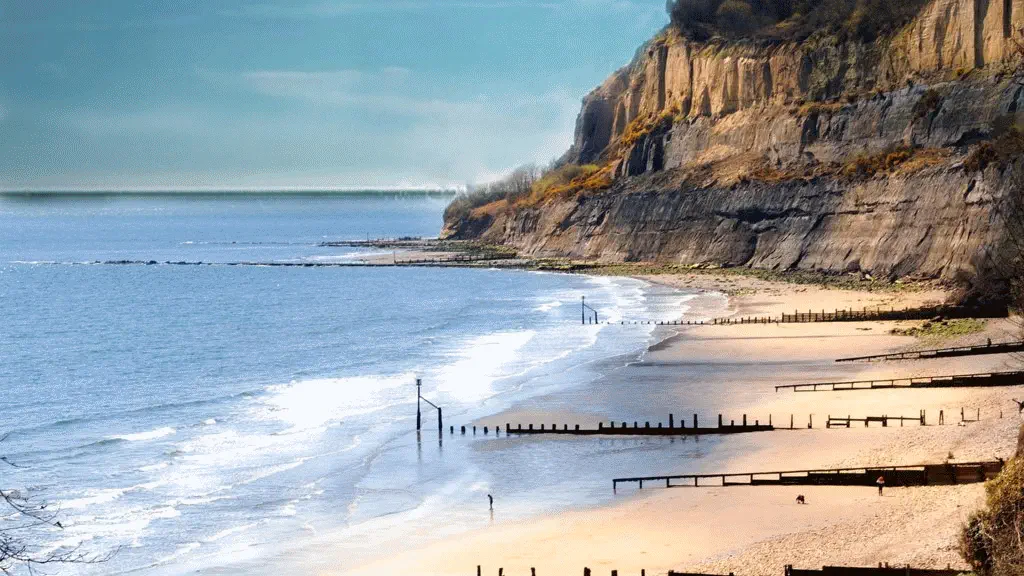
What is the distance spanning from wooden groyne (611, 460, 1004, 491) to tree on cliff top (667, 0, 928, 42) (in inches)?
4069

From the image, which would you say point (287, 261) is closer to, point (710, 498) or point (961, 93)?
point (961, 93)

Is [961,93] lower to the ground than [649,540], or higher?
higher

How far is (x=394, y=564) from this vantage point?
34.1 meters

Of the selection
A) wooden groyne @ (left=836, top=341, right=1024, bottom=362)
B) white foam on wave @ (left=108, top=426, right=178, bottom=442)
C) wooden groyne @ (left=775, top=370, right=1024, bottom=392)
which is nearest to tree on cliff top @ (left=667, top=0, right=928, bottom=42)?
wooden groyne @ (left=836, top=341, right=1024, bottom=362)

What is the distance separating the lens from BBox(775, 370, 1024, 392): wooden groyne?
52875mm

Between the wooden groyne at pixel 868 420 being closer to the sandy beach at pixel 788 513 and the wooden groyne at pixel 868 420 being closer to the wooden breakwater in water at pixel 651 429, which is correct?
the sandy beach at pixel 788 513

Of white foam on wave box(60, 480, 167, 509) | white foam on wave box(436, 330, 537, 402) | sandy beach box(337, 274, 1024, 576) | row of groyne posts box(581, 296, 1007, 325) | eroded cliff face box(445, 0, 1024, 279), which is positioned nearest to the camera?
sandy beach box(337, 274, 1024, 576)

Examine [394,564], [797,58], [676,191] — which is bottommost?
[394,564]

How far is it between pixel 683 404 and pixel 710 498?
657 inches

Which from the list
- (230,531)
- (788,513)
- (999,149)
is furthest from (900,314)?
(230,531)

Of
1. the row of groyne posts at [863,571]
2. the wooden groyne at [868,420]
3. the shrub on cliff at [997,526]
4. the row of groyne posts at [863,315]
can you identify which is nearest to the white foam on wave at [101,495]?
the row of groyne posts at [863,571]

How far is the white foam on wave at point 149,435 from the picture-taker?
5078 cm

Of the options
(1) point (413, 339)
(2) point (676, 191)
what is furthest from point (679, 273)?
(1) point (413, 339)

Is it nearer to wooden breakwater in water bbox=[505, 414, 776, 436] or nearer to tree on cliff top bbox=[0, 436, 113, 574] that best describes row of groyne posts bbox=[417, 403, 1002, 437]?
wooden breakwater in water bbox=[505, 414, 776, 436]
